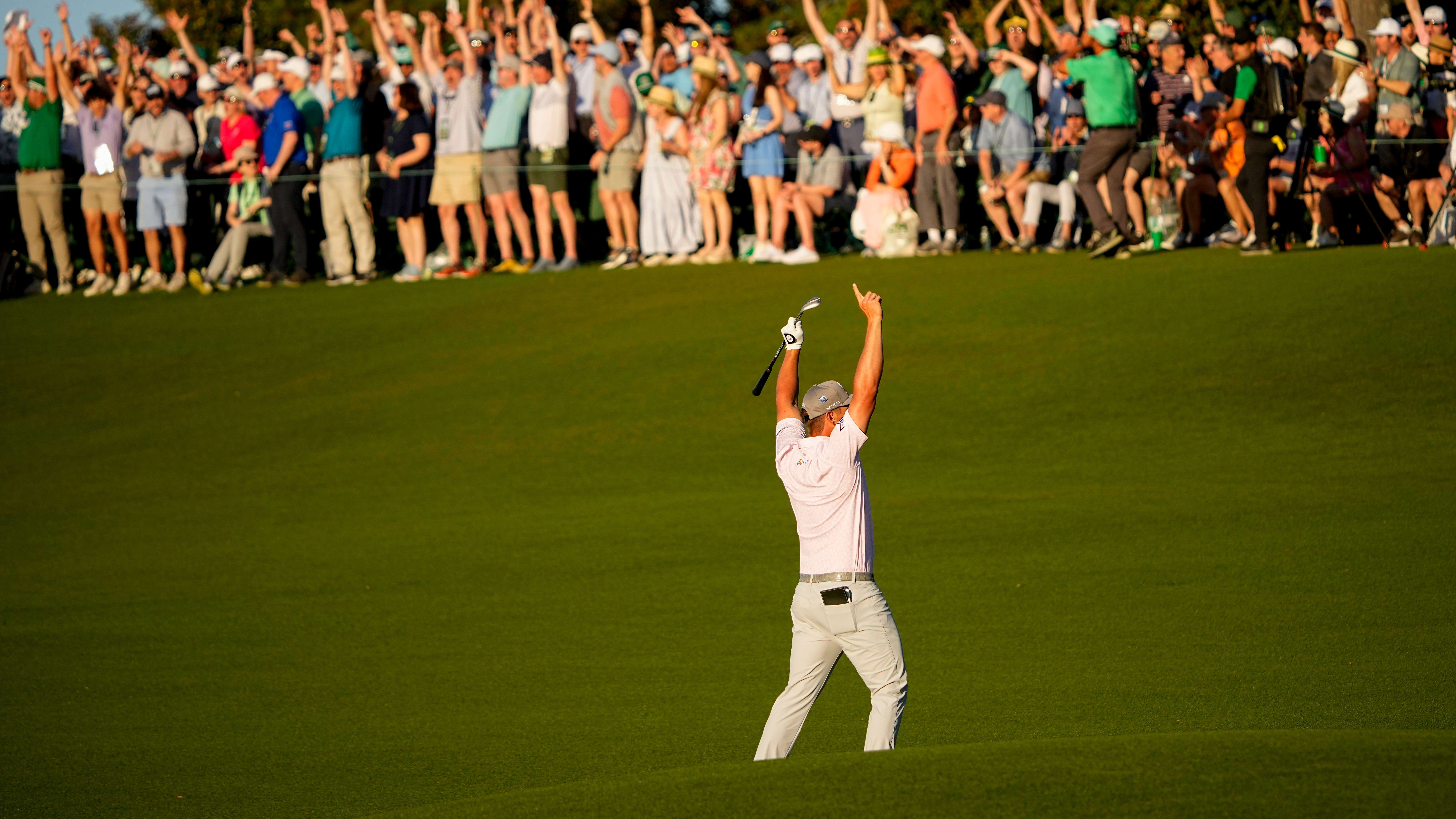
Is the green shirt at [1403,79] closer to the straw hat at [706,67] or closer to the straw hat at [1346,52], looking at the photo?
the straw hat at [1346,52]

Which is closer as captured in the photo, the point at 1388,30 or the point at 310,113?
the point at 1388,30

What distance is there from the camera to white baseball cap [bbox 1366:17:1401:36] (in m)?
15.7

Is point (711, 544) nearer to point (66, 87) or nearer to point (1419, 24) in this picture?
point (1419, 24)

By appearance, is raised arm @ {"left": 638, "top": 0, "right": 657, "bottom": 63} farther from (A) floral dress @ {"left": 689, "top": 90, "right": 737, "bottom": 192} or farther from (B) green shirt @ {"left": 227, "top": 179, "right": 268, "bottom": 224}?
(B) green shirt @ {"left": 227, "top": 179, "right": 268, "bottom": 224}

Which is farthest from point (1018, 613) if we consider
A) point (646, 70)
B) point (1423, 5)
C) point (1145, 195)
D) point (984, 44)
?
point (984, 44)

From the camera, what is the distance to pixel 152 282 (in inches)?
820

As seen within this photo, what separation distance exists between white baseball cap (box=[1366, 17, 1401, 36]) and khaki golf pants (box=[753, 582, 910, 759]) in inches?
465

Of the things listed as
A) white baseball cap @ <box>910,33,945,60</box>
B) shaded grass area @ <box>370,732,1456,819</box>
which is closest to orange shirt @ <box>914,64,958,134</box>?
white baseball cap @ <box>910,33,945,60</box>

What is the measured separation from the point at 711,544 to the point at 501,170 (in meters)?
9.32

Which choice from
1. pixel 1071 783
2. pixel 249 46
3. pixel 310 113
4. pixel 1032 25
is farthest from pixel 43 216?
pixel 1071 783

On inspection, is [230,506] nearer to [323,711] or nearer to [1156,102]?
[323,711]

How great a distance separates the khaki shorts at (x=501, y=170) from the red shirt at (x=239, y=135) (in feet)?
10.3

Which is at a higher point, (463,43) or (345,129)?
(463,43)

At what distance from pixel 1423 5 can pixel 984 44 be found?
31.6ft
